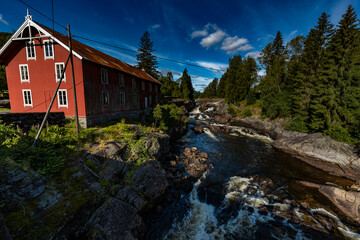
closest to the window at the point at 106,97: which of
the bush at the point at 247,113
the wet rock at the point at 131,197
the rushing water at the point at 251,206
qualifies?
the wet rock at the point at 131,197

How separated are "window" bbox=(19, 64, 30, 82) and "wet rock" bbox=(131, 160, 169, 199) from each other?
56.9 ft

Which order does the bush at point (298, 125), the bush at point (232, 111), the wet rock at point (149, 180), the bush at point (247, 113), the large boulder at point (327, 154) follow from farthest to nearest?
the bush at point (232, 111) → the bush at point (247, 113) → the bush at point (298, 125) → the large boulder at point (327, 154) → the wet rock at point (149, 180)

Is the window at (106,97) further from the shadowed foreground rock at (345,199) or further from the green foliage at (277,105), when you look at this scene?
the green foliage at (277,105)

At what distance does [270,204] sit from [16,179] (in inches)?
559

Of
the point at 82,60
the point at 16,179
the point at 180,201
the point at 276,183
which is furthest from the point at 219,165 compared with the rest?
the point at 82,60

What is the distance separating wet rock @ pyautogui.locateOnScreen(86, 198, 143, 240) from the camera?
595 cm

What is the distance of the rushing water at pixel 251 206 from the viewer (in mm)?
7621

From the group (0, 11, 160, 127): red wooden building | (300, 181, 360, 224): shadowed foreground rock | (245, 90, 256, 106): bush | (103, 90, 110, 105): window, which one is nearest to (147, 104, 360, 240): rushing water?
(300, 181, 360, 224): shadowed foreground rock

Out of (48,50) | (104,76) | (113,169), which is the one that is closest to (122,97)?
(104,76)

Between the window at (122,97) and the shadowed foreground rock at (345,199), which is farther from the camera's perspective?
the window at (122,97)

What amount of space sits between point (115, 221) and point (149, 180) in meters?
3.03

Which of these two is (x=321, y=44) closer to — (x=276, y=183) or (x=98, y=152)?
(x=276, y=183)

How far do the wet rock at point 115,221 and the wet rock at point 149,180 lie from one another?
1.36 m

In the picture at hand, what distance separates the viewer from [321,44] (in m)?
24.2
